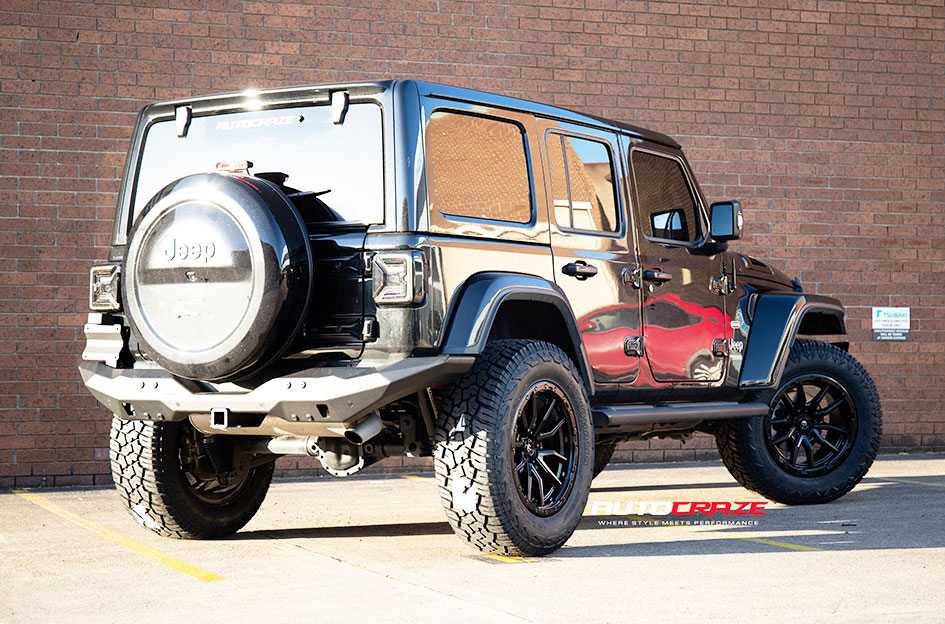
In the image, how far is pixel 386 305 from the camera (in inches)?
203

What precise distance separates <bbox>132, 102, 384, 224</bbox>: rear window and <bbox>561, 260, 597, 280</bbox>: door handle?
124 cm

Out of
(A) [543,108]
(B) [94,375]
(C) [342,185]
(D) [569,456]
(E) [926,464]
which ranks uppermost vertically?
(A) [543,108]

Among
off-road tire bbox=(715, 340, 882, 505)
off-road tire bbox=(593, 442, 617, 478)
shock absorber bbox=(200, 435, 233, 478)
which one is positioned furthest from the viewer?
off-road tire bbox=(593, 442, 617, 478)

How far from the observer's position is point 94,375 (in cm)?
580

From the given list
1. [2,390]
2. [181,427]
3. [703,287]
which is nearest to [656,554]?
[703,287]

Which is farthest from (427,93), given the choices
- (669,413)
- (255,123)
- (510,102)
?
(669,413)

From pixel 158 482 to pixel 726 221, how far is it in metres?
3.70

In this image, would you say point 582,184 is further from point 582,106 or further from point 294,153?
point 582,106

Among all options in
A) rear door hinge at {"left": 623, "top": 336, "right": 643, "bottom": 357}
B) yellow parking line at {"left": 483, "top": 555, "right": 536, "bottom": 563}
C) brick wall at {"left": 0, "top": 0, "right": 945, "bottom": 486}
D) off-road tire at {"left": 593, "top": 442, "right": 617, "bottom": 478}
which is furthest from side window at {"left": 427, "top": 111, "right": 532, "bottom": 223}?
brick wall at {"left": 0, "top": 0, "right": 945, "bottom": 486}

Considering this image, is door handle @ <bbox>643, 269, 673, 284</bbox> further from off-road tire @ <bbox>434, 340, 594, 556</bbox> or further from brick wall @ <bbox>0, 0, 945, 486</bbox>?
brick wall @ <bbox>0, 0, 945, 486</bbox>

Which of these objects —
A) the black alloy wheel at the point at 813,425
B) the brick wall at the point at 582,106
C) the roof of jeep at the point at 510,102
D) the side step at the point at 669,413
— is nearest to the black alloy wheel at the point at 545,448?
the side step at the point at 669,413

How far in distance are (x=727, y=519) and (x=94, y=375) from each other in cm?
377

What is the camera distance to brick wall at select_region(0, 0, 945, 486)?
9.54m

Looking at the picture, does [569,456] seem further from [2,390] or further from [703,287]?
[2,390]
